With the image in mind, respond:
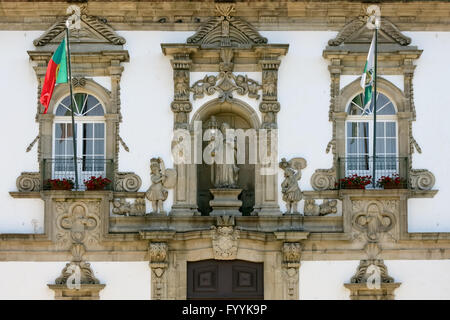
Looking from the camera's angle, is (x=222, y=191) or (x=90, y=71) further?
(x=90, y=71)

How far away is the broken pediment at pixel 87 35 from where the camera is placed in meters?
26.4

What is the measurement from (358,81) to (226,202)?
3803 mm

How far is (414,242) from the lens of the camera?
84.3ft

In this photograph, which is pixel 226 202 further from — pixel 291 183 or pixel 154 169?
pixel 154 169

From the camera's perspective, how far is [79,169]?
1033 inches

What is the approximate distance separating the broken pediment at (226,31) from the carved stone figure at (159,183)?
9.04 feet

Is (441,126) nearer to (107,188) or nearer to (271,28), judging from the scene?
(271,28)

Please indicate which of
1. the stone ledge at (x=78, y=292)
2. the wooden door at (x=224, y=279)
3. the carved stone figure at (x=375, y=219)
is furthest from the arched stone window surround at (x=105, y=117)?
the carved stone figure at (x=375, y=219)

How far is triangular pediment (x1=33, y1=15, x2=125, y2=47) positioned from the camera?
86.6ft

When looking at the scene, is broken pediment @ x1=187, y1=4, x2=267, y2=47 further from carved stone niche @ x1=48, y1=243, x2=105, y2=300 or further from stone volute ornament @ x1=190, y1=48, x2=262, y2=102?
carved stone niche @ x1=48, y1=243, x2=105, y2=300

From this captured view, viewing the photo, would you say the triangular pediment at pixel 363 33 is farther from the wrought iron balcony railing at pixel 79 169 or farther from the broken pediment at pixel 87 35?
the wrought iron balcony railing at pixel 79 169

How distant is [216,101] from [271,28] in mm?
1968

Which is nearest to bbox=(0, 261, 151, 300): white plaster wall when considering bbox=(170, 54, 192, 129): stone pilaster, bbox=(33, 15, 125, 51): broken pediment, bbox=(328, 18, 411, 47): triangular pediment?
bbox=(170, 54, 192, 129): stone pilaster

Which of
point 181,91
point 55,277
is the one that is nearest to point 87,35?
point 181,91
